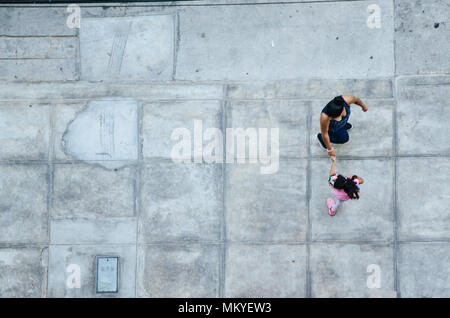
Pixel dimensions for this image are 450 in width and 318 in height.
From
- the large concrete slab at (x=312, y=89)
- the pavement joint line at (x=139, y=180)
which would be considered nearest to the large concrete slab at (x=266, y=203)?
the large concrete slab at (x=312, y=89)

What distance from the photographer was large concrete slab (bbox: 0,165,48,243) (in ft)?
20.8

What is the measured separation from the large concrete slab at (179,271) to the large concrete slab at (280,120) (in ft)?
5.39

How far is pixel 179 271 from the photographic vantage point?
20.6 feet

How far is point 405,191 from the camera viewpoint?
20.3 ft

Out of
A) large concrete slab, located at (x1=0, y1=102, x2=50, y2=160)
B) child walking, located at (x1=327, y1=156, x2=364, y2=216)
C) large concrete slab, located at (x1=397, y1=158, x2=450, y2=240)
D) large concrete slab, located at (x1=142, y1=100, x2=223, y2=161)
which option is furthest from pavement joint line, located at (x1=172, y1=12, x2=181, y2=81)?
large concrete slab, located at (x1=397, y1=158, x2=450, y2=240)

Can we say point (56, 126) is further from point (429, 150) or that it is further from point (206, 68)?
point (429, 150)

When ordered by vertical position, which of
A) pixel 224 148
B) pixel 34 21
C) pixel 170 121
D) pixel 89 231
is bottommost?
pixel 89 231

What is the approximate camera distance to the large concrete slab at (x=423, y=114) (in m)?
6.20

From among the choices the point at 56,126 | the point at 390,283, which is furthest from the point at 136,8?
the point at 390,283

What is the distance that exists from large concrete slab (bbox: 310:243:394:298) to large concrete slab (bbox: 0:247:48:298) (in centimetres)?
412

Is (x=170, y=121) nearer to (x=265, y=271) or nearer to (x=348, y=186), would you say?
(x=265, y=271)

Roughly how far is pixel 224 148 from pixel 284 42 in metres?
1.89

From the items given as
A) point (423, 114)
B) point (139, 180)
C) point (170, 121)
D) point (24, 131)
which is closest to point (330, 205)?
point (423, 114)
